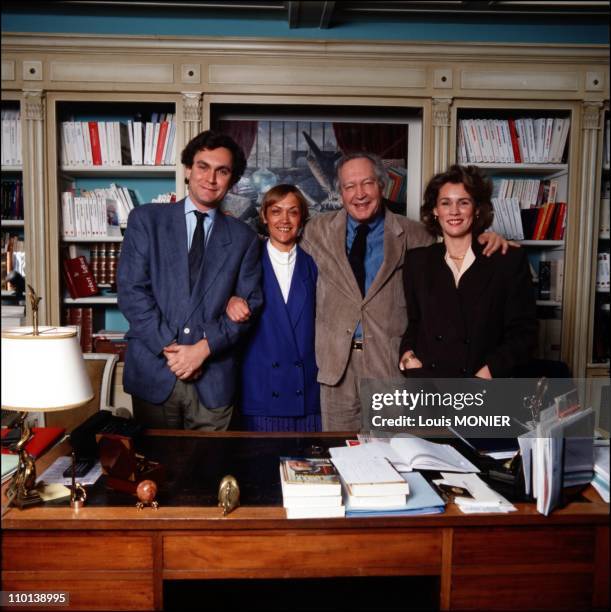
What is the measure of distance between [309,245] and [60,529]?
4.85 ft

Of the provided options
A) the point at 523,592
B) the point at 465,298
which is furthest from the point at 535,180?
the point at 523,592

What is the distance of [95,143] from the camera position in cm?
322

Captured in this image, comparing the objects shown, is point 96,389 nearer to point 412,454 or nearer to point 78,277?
point 78,277

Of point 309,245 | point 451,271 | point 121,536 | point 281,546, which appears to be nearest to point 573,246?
point 451,271

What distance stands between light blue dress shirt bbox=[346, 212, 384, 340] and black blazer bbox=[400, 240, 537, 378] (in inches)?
12.2

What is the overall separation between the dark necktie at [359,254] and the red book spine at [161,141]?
1.34 meters

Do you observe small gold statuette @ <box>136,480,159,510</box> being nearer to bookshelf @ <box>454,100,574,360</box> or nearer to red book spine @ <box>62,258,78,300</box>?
red book spine @ <box>62,258,78,300</box>

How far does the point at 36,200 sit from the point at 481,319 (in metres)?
2.34

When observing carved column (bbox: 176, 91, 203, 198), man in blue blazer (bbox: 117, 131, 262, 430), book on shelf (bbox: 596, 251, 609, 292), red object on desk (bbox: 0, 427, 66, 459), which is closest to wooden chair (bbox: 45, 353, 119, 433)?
man in blue blazer (bbox: 117, 131, 262, 430)

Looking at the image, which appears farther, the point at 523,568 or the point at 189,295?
the point at 189,295

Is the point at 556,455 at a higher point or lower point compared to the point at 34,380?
lower

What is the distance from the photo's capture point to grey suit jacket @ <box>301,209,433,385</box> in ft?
7.80

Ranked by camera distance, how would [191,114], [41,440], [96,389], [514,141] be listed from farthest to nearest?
[514,141] < [191,114] < [96,389] < [41,440]

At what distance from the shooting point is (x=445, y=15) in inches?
130
